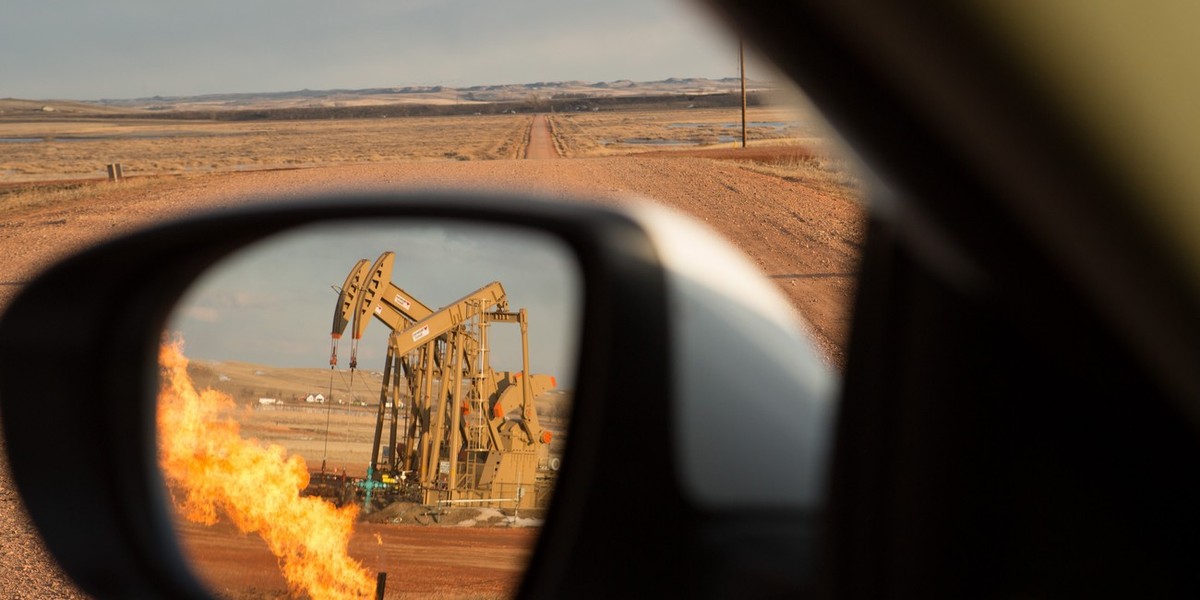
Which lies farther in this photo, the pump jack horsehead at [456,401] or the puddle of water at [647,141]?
the puddle of water at [647,141]

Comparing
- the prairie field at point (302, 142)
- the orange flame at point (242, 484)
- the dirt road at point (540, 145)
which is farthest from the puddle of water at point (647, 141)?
the orange flame at point (242, 484)

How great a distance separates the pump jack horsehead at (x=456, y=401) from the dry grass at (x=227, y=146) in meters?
40.8

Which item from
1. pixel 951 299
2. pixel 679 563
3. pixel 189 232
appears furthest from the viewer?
pixel 189 232

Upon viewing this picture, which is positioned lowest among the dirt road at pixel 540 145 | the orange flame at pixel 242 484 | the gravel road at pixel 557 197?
the orange flame at pixel 242 484

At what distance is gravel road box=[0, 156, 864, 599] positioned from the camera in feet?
22.1

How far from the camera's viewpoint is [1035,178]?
717 millimetres

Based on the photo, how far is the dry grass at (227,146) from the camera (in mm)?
45888

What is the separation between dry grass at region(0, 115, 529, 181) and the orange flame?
4008cm

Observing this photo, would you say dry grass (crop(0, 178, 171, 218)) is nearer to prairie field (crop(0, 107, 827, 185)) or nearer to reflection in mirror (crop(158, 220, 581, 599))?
prairie field (crop(0, 107, 827, 185))

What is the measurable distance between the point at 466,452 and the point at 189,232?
A: 0.86 m

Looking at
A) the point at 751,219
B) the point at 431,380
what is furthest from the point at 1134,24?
the point at 751,219

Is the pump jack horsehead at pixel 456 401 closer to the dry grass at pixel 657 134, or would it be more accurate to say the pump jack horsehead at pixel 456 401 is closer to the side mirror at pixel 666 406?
the side mirror at pixel 666 406

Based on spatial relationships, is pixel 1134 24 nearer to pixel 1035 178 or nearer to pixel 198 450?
pixel 1035 178

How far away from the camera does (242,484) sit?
263 cm
